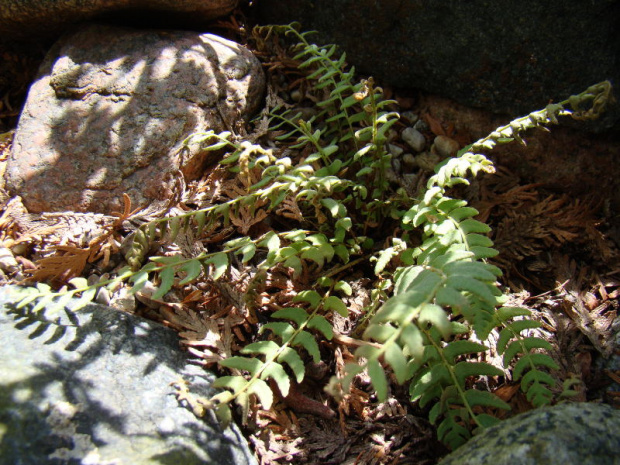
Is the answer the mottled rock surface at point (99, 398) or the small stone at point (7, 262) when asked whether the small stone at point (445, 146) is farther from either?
the small stone at point (7, 262)

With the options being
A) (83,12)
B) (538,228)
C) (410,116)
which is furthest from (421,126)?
(83,12)

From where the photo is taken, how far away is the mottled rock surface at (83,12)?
3600 millimetres

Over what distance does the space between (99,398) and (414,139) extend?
284cm

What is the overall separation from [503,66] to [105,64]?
9.81ft

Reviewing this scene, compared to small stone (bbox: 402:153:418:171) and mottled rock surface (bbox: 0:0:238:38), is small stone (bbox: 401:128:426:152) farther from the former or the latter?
mottled rock surface (bbox: 0:0:238:38)

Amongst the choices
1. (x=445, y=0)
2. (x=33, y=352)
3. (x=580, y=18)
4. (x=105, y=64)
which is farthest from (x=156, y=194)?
(x=580, y=18)

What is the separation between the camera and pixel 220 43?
12.9ft

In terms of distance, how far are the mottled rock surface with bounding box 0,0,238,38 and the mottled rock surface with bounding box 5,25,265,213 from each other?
0.15 m

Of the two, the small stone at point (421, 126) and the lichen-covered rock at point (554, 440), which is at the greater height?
the small stone at point (421, 126)

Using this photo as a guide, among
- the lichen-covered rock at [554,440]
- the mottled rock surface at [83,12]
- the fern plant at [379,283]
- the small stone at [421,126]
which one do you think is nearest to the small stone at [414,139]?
the small stone at [421,126]

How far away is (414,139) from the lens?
3779 mm

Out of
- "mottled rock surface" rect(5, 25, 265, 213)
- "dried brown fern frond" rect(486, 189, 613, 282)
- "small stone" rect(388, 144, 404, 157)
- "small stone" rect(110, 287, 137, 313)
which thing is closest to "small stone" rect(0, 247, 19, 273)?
"mottled rock surface" rect(5, 25, 265, 213)

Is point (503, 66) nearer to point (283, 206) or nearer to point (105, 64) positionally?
point (283, 206)

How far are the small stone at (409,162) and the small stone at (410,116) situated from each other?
1.02ft
